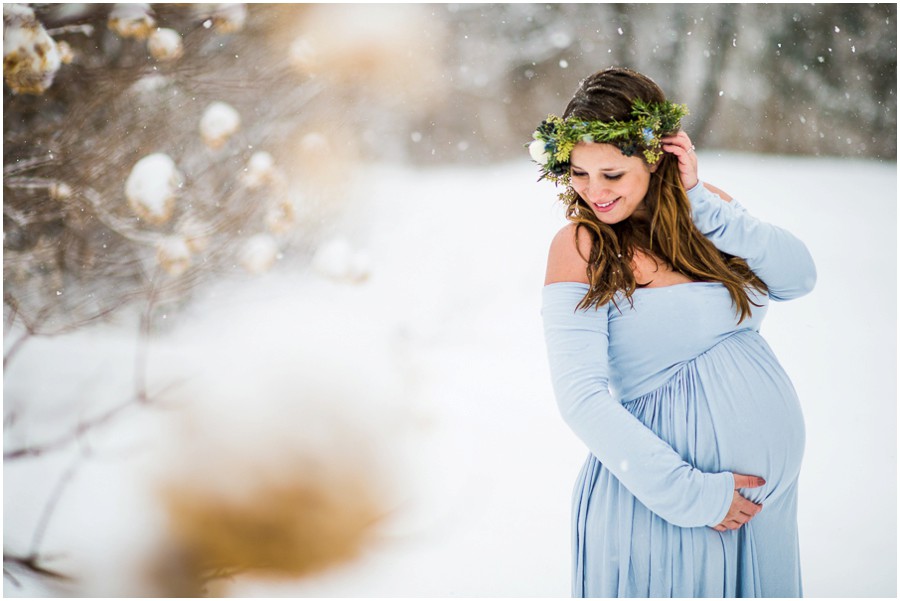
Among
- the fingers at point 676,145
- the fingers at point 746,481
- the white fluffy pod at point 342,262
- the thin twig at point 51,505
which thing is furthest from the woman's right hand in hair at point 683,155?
the thin twig at point 51,505

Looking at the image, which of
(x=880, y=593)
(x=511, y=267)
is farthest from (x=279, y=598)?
(x=880, y=593)

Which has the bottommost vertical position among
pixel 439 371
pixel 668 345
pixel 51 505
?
pixel 51 505

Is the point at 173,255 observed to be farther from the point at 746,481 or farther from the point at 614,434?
the point at 746,481

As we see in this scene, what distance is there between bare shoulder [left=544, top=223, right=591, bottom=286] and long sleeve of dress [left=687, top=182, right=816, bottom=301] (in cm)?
20

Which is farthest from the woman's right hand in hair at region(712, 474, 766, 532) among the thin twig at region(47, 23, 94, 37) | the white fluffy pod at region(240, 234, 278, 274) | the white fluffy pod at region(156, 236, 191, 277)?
the thin twig at region(47, 23, 94, 37)

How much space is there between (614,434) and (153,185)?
5.96 ft

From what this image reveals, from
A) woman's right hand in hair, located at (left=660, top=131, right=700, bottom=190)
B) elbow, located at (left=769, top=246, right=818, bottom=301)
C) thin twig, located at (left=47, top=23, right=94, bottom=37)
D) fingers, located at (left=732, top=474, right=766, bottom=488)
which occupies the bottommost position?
fingers, located at (left=732, top=474, right=766, bottom=488)

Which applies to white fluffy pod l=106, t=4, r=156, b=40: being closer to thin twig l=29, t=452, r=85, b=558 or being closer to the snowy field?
the snowy field

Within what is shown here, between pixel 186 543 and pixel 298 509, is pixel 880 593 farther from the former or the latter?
pixel 186 543

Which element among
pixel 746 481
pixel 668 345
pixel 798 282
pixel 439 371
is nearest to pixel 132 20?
pixel 439 371

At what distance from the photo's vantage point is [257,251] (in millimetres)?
2445

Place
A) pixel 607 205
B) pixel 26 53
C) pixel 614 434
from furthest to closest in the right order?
pixel 26 53 < pixel 607 205 < pixel 614 434

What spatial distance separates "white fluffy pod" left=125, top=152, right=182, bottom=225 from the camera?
238 centimetres

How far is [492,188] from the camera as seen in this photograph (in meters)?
2.49
